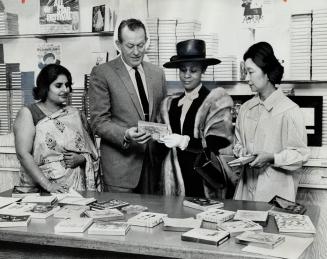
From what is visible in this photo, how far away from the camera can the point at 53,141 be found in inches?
143

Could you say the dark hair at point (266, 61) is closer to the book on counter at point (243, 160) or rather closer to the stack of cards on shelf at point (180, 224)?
the book on counter at point (243, 160)

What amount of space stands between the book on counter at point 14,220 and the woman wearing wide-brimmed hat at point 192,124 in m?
1.09

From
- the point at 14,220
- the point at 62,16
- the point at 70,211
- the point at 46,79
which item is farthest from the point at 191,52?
the point at 62,16

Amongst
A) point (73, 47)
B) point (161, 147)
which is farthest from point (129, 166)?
point (73, 47)

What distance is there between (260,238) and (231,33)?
102 inches

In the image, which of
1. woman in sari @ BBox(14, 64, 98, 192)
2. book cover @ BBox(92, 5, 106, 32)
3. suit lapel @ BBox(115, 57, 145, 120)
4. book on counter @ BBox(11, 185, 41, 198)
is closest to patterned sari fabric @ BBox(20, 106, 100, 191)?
woman in sari @ BBox(14, 64, 98, 192)

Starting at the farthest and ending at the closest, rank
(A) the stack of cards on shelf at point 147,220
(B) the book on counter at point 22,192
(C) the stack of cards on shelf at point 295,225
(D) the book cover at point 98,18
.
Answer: (D) the book cover at point 98,18 < (B) the book on counter at point 22,192 < (A) the stack of cards on shelf at point 147,220 < (C) the stack of cards on shelf at point 295,225

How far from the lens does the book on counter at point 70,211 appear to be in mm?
2623

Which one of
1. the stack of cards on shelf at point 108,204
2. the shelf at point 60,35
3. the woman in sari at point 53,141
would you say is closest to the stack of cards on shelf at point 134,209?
the stack of cards on shelf at point 108,204

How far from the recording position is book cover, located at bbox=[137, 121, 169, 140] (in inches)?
127

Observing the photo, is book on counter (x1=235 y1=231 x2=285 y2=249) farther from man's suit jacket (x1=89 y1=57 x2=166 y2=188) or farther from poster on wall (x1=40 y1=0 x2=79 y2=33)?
poster on wall (x1=40 y1=0 x2=79 y2=33)

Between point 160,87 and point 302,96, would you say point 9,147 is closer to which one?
point 160,87

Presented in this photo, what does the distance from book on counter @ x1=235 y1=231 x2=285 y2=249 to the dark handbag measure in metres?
0.88

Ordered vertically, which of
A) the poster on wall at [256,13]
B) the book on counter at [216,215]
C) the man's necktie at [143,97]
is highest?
the poster on wall at [256,13]
